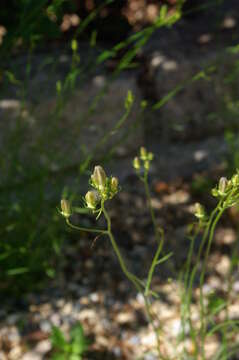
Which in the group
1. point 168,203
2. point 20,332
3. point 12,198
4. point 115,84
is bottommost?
point 20,332

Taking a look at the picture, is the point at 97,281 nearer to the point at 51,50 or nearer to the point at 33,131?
the point at 33,131

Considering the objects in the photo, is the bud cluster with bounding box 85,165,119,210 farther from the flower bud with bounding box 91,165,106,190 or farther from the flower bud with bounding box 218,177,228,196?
the flower bud with bounding box 218,177,228,196

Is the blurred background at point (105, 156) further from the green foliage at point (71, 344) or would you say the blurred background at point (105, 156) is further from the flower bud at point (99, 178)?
the flower bud at point (99, 178)

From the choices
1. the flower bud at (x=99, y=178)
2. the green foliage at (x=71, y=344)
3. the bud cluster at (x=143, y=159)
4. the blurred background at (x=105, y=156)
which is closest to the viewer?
the flower bud at (x=99, y=178)

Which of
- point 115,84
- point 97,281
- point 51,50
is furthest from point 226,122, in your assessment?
point 97,281

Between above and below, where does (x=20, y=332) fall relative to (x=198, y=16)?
below

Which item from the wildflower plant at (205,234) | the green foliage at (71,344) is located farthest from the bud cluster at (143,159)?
the green foliage at (71,344)

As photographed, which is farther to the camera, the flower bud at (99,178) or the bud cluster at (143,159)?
the bud cluster at (143,159)

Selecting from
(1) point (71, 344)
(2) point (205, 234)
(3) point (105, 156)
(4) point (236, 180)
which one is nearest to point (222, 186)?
(4) point (236, 180)

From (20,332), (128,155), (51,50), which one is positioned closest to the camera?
(20,332)

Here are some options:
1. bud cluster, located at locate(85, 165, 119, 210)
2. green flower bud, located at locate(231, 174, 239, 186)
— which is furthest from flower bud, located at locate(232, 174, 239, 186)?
bud cluster, located at locate(85, 165, 119, 210)
